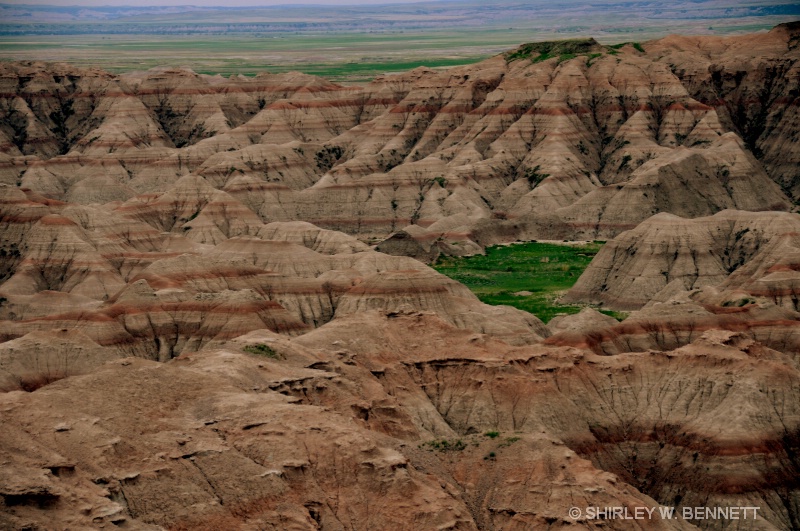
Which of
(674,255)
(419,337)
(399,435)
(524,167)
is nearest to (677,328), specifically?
(419,337)

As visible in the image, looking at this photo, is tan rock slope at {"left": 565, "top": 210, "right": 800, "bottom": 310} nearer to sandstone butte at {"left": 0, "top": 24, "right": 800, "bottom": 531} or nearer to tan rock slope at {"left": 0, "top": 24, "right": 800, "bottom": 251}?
sandstone butte at {"left": 0, "top": 24, "right": 800, "bottom": 531}

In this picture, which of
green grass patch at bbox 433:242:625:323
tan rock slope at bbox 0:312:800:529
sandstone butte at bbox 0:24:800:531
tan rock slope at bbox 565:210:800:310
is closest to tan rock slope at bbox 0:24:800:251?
sandstone butte at bbox 0:24:800:531

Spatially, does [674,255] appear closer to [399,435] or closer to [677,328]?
[677,328]

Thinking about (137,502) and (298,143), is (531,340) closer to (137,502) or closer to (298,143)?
(137,502)

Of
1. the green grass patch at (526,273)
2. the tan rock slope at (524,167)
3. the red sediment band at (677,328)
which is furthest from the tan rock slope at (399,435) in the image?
the tan rock slope at (524,167)

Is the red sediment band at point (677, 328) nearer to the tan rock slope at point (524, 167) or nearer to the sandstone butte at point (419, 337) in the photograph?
the sandstone butte at point (419, 337)

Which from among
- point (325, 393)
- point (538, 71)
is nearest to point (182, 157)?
point (538, 71)
